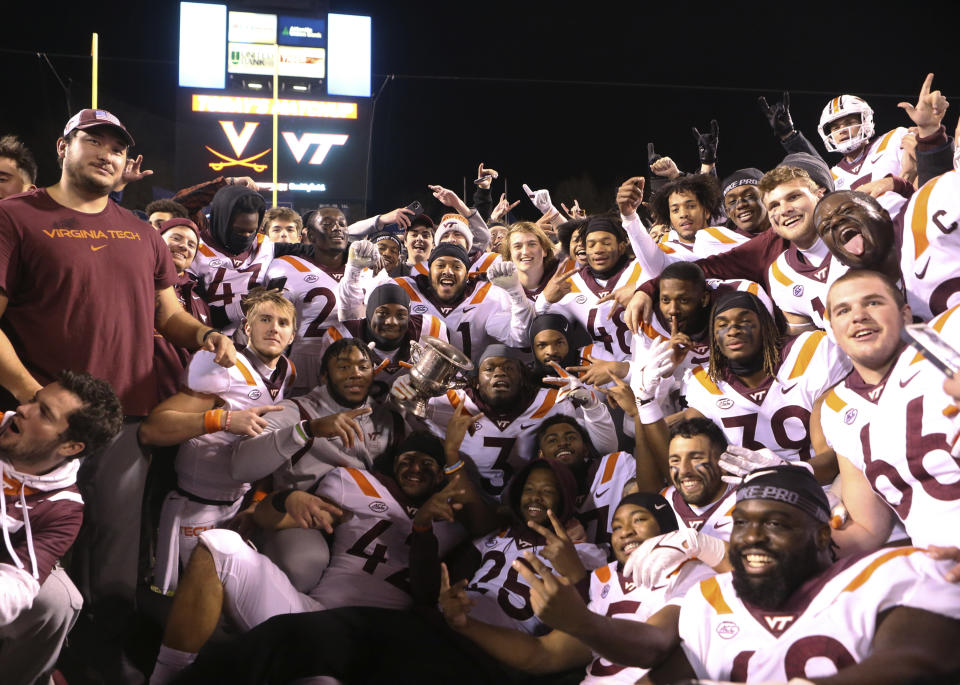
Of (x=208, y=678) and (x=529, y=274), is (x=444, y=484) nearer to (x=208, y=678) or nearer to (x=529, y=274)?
(x=208, y=678)

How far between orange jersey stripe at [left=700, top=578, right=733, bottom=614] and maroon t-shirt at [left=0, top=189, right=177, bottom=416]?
2726 millimetres

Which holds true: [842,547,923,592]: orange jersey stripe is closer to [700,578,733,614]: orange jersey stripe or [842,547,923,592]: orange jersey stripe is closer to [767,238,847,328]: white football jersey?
[700,578,733,614]: orange jersey stripe

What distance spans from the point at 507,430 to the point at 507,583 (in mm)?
1113

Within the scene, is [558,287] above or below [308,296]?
above

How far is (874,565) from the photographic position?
8.65ft

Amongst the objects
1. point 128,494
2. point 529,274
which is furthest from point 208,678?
point 529,274

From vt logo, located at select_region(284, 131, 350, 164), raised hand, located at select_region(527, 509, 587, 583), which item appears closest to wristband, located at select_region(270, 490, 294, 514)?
raised hand, located at select_region(527, 509, 587, 583)

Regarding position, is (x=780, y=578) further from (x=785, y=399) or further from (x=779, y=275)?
(x=779, y=275)

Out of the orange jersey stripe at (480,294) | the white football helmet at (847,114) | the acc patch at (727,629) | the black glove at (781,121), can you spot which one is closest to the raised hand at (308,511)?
the acc patch at (727,629)

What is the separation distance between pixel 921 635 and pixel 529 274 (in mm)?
4288

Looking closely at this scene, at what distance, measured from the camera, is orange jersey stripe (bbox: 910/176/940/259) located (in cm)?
344

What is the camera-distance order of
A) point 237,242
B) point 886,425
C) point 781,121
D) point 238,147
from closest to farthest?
point 886,425 < point 237,242 < point 781,121 < point 238,147

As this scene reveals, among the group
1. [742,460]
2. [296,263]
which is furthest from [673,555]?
[296,263]

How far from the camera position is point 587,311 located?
5.73 meters
